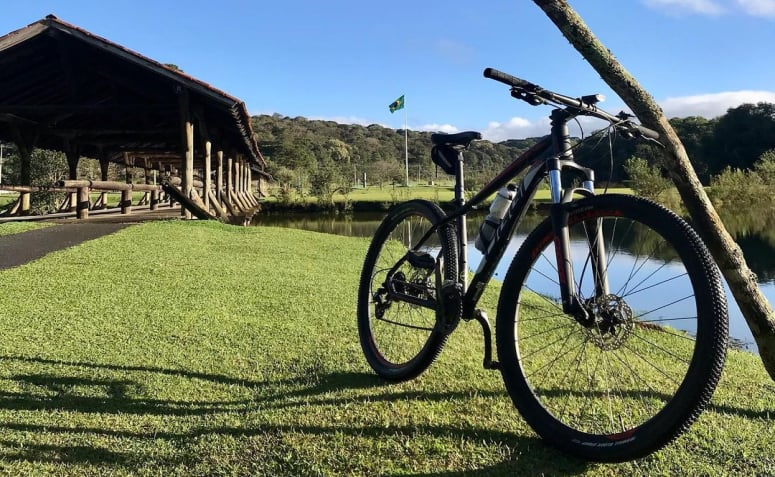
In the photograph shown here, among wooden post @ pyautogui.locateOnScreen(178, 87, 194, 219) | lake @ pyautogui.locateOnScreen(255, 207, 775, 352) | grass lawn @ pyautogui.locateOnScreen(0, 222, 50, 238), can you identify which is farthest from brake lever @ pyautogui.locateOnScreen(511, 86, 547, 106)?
wooden post @ pyautogui.locateOnScreen(178, 87, 194, 219)

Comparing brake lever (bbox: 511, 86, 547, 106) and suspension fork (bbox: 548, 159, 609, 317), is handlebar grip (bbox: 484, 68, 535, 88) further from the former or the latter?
suspension fork (bbox: 548, 159, 609, 317)

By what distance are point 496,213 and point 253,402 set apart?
147 centimetres

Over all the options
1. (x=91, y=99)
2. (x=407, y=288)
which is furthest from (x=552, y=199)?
(x=91, y=99)

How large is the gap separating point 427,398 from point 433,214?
0.98m

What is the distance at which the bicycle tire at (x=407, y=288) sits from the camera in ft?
8.18

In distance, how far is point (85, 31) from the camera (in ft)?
31.9

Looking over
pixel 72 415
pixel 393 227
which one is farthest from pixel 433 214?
pixel 72 415

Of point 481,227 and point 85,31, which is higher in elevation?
point 85,31

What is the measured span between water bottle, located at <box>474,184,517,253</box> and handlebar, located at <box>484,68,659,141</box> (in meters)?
0.45

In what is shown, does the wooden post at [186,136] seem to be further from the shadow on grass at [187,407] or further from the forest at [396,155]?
the shadow on grass at [187,407]

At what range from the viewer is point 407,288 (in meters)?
2.82

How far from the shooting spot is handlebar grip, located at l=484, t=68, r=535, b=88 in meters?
1.88

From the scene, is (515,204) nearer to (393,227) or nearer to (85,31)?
(393,227)

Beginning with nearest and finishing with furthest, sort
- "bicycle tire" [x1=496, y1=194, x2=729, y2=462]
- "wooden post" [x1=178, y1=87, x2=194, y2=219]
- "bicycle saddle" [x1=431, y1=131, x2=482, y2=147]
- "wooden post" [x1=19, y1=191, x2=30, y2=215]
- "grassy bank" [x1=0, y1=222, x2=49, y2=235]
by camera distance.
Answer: "bicycle tire" [x1=496, y1=194, x2=729, y2=462] < "bicycle saddle" [x1=431, y1=131, x2=482, y2=147] < "grassy bank" [x1=0, y1=222, x2=49, y2=235] < "wooden post" [x1=178, y1=87, x2=194, y2=219] < "wooden post" [x1=19, y1=191, x2=30, y2=215]
